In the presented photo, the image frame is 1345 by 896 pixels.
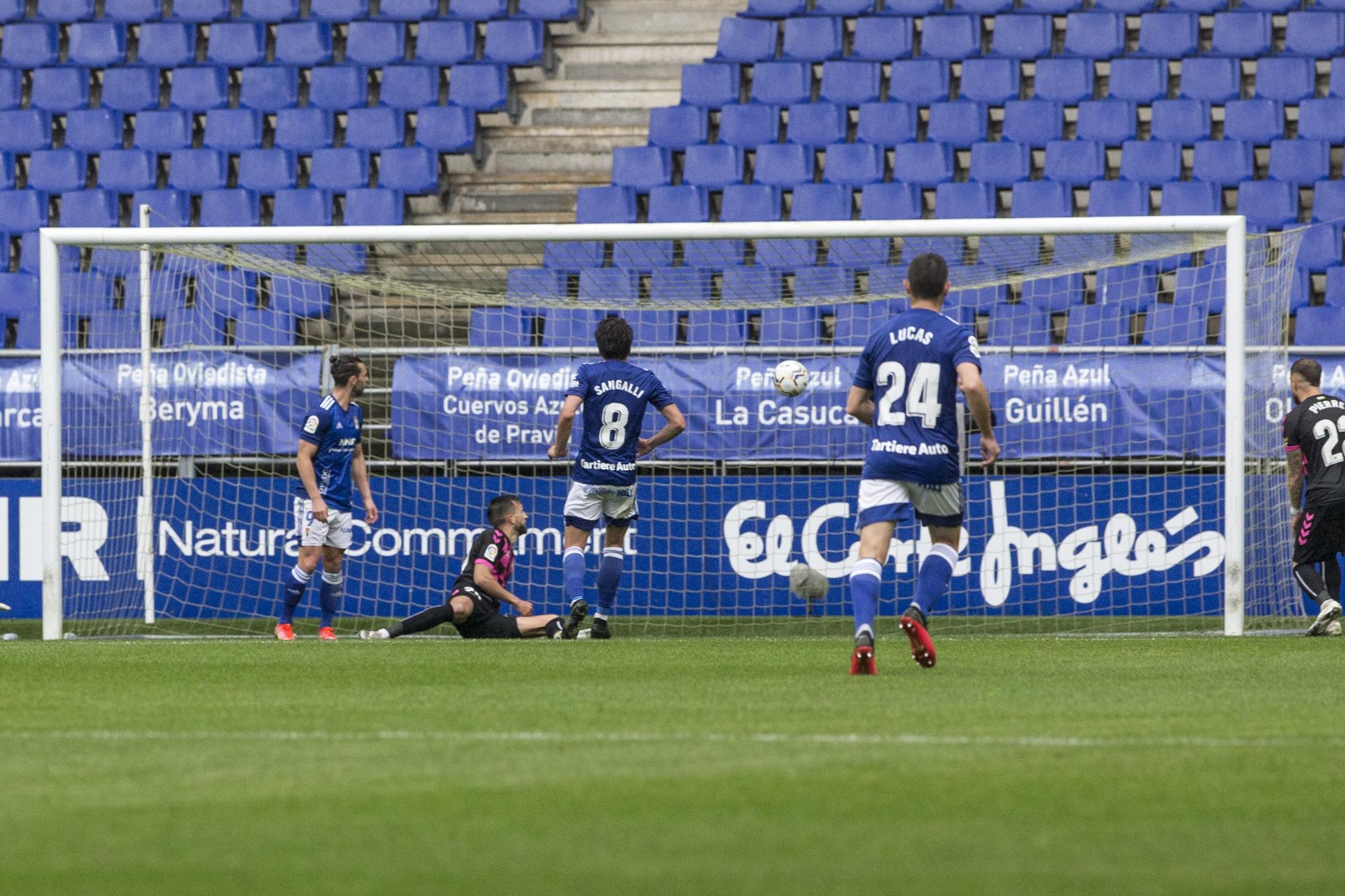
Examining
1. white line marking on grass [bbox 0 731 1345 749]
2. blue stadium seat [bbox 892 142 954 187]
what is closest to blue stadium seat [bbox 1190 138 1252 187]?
blue stadium seat [bbox 892 142 954 187]

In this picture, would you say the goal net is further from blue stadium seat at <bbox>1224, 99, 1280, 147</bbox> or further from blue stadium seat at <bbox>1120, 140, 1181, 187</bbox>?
blue stadium seat at <bbox>1224, 99, 1280, 147</bbox>

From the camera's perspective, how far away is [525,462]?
13461 mm

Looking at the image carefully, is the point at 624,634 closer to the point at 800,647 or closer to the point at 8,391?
the point at 800,647

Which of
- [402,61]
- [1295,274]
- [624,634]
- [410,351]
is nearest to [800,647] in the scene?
[624,634]

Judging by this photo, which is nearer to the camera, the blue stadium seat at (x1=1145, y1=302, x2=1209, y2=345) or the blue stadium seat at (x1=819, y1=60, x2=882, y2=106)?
the blue stadium seat at (x1=1145, y1=302, x2=1209, y2=345)

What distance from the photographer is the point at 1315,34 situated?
1772 cm

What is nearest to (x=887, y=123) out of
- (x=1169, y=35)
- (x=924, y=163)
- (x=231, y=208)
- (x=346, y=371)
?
(x=924, y=163)

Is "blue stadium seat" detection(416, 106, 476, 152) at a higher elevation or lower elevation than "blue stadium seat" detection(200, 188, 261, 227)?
higher

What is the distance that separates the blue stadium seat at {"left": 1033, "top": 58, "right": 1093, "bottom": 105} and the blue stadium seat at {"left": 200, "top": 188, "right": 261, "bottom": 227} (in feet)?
25.2

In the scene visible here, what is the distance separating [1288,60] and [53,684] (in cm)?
1394

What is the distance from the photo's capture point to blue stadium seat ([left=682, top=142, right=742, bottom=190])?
17484 mm

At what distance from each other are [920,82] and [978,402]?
10938 millimetres

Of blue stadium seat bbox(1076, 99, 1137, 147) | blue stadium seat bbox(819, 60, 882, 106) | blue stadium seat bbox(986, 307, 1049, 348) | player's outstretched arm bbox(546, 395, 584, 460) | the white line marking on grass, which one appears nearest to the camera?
the white line marking on grass

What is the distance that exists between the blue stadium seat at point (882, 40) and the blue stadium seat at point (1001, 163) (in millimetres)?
1763
